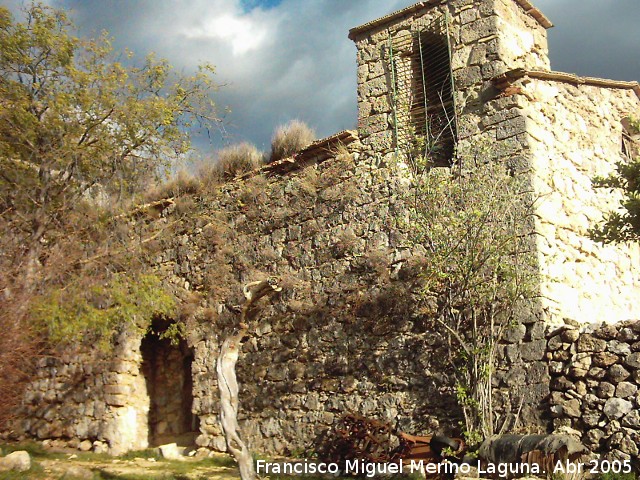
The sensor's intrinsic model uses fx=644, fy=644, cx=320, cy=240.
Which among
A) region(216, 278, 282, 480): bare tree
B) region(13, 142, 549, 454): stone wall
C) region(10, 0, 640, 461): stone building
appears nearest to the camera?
region(216, 278, 282, 480): bare tree

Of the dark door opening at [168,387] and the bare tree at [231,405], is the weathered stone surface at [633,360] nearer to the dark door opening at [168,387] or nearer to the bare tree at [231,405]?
the bare tree at [231,405]

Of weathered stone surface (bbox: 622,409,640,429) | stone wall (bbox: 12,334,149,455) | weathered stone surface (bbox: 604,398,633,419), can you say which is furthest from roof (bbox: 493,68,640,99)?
stone wall (bbox: 12,334,149,455)

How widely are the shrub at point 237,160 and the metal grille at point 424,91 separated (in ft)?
9.79

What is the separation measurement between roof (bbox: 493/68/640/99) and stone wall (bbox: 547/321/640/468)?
3.29 m

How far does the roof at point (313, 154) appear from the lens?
9734 mm

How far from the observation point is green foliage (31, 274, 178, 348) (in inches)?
329

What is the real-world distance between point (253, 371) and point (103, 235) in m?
3.27

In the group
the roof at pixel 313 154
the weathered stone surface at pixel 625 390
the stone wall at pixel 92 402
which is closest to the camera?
the weathered stone surface at pixel 625 390

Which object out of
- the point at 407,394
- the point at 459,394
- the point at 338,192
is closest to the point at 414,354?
the point at 407,394

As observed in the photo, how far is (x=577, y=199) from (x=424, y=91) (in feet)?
8.50

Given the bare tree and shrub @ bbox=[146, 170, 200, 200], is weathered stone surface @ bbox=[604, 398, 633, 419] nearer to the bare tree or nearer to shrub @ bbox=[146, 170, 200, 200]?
the bare tree

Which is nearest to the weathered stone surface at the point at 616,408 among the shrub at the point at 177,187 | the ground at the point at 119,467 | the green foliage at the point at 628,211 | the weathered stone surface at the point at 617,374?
the weathered stone surface at the point at 617,374

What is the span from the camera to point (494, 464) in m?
6.50

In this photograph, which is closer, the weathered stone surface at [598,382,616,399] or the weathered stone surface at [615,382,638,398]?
the weathered stone surface at [615,382,638,398]
